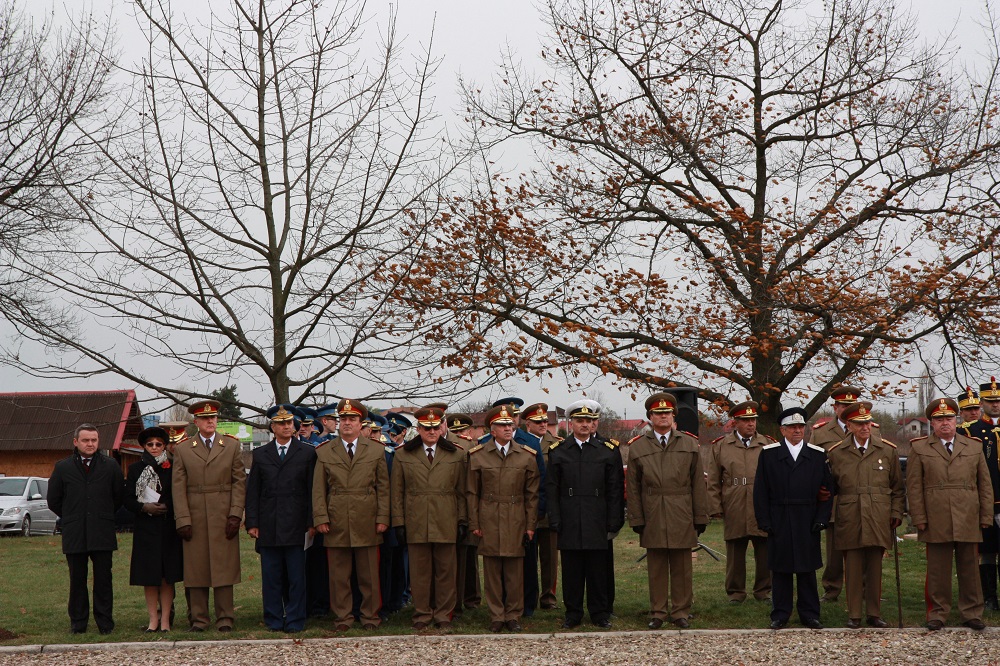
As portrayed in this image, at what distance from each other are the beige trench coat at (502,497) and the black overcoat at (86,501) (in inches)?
119

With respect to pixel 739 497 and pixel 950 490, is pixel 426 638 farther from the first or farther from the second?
pixel 950 490

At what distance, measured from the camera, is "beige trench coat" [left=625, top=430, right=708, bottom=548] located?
8.56m

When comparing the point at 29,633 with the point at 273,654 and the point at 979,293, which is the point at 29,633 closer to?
the point at 273,654

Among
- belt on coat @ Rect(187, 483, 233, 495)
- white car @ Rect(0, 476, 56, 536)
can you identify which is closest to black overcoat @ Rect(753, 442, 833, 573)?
belt on coat @ Rect(187, 483, 233, 495)

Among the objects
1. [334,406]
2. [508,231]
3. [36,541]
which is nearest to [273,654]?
[334,406]

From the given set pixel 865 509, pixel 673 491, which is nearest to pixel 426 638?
pixel 673 491

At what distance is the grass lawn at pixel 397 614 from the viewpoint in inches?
337

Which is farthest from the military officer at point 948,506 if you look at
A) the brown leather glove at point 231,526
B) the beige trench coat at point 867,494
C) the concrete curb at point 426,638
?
the brown leather glove at point 231,526

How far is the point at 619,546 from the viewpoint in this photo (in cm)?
1603

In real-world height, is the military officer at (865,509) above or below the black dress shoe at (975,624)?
above

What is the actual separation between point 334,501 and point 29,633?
Result: 2.83 metres

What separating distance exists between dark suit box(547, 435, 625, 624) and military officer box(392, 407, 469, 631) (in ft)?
2.79

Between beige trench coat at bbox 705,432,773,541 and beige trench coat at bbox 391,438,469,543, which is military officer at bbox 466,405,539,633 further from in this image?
beige trench coat at bbox 705,432,773,541

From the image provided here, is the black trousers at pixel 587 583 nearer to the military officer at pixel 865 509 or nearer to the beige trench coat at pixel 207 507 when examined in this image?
the military officer at pixel 865 509
